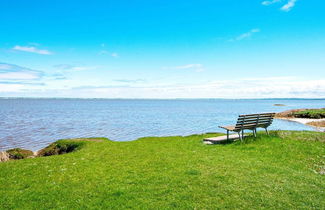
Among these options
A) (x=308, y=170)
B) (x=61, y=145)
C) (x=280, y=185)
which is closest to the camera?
(x=280, y=185)

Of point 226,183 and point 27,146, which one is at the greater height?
point 226,183

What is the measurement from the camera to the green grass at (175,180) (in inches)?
273

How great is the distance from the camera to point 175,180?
28.0 feet

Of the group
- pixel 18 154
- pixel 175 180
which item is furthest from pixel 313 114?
pixel 18 154

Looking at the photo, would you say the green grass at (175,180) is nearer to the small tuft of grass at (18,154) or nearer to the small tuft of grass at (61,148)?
the small tuft of grass at (18,154)

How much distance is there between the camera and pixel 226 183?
816cm

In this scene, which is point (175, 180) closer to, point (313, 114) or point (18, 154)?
point (18, 154)

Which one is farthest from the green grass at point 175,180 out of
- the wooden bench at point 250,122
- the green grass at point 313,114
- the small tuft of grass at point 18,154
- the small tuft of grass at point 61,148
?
the green grass at point 313,114

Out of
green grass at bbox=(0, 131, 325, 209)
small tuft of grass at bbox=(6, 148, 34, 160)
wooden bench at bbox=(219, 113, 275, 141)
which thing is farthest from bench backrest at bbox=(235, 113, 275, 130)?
small tuft of grass at bbox=(6, 148, 34, 160)

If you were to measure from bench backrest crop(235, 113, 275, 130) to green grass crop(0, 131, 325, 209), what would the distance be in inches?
91.4

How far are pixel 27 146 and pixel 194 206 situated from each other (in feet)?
81.2

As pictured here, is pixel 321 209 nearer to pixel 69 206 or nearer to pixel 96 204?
pixel 96 204

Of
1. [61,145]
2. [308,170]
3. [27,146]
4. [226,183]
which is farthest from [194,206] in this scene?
[27,146]

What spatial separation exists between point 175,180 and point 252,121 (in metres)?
9.37
